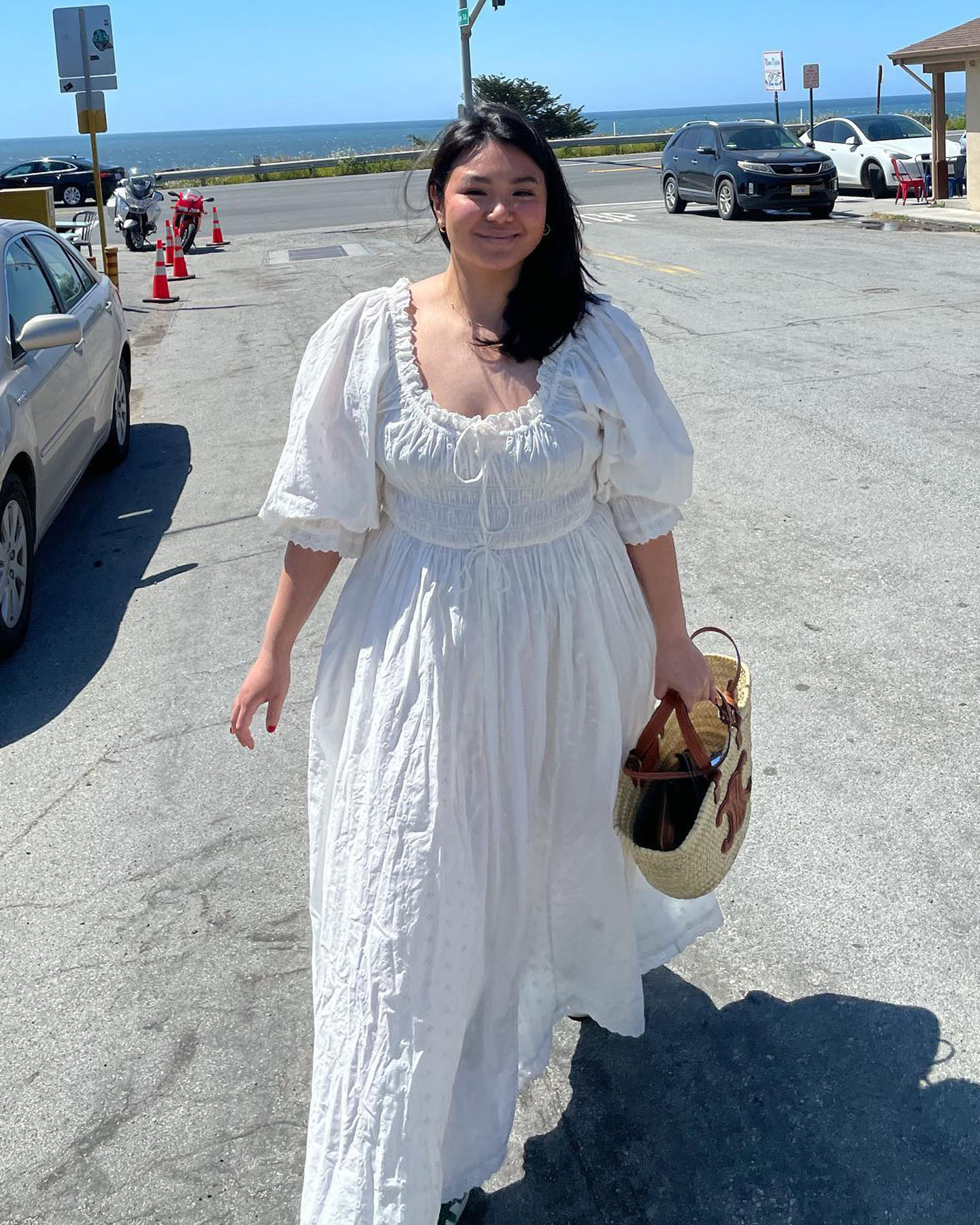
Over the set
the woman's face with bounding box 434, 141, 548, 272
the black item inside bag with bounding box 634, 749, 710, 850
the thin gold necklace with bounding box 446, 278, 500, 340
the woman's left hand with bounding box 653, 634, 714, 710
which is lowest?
the black item inside bag with bounding box 634, 749, 710, 850

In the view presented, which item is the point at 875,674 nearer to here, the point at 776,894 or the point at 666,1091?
the point at 776,894

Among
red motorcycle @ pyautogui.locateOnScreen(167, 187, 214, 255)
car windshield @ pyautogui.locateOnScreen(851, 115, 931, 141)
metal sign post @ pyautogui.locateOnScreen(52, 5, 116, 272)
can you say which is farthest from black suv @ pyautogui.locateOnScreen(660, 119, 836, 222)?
metal sign post @ pyautogui.locateOnScreen(52, 5, 116, 272)

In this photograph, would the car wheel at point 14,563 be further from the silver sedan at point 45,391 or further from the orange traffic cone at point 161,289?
the orange traffic cone at point 161,289

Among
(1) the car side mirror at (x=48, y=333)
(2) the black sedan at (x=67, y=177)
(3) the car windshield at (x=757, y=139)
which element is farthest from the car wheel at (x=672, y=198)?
(2) the black sedan at (x=67, y=177)

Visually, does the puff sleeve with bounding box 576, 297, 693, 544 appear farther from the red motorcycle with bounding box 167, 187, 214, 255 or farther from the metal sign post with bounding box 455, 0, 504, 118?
the metal sign post with bounding box 455, 0, 504, 118

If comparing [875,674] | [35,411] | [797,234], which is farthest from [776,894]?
[797,234]

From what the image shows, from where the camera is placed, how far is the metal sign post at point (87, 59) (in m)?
15.2

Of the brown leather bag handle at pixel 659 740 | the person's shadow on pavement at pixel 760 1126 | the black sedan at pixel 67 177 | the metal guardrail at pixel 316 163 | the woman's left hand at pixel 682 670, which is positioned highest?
the metal guardrail at pixel 316 163

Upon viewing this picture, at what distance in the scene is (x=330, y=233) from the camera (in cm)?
2377

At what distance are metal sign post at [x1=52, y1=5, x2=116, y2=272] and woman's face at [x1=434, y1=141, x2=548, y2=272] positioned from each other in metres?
14.2

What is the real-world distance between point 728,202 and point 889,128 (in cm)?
565

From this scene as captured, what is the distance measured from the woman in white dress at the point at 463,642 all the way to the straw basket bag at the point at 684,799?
5 cm

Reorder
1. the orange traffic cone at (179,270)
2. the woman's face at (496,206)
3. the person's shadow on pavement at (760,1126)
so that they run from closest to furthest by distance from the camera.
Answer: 1. the woman's face at (496,206)
2. the person's shadow on pavement at (760,1126)
3. the orange traffic cone at (179,270)

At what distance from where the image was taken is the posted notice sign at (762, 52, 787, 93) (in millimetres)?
28875
